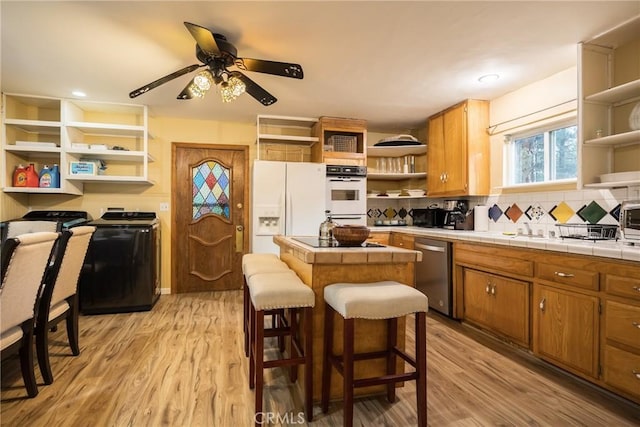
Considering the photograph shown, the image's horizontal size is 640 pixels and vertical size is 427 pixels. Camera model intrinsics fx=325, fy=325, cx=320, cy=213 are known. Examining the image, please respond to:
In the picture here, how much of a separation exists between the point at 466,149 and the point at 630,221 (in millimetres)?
1629

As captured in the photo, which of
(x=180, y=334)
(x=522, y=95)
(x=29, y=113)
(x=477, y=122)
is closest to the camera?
(x=180, y=334)

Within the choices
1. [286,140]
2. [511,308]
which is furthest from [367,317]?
[286,140]

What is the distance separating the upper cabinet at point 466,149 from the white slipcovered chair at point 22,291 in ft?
11.6

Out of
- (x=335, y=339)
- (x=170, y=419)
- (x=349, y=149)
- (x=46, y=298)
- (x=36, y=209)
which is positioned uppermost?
(x=349, y=149)

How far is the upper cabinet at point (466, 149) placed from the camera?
3482mm

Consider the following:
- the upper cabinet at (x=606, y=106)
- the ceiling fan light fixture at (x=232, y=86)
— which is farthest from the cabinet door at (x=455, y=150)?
the ceiling fan light fixture at (x=232, y=86)

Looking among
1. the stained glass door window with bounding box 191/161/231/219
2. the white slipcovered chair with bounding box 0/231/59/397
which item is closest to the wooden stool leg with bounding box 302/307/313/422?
the white slipcovered chair with bounding box 0/231/59/397

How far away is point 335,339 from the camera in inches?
72.5

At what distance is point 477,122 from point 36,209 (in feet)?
16.8

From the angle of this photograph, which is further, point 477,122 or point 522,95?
point 477,122

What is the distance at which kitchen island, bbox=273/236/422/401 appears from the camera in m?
1.79

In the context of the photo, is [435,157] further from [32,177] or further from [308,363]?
[32,177]

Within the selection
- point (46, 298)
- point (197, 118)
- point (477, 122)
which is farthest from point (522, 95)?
point (46, 298)

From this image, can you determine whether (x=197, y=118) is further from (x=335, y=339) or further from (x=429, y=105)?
(x=335, y=339)
